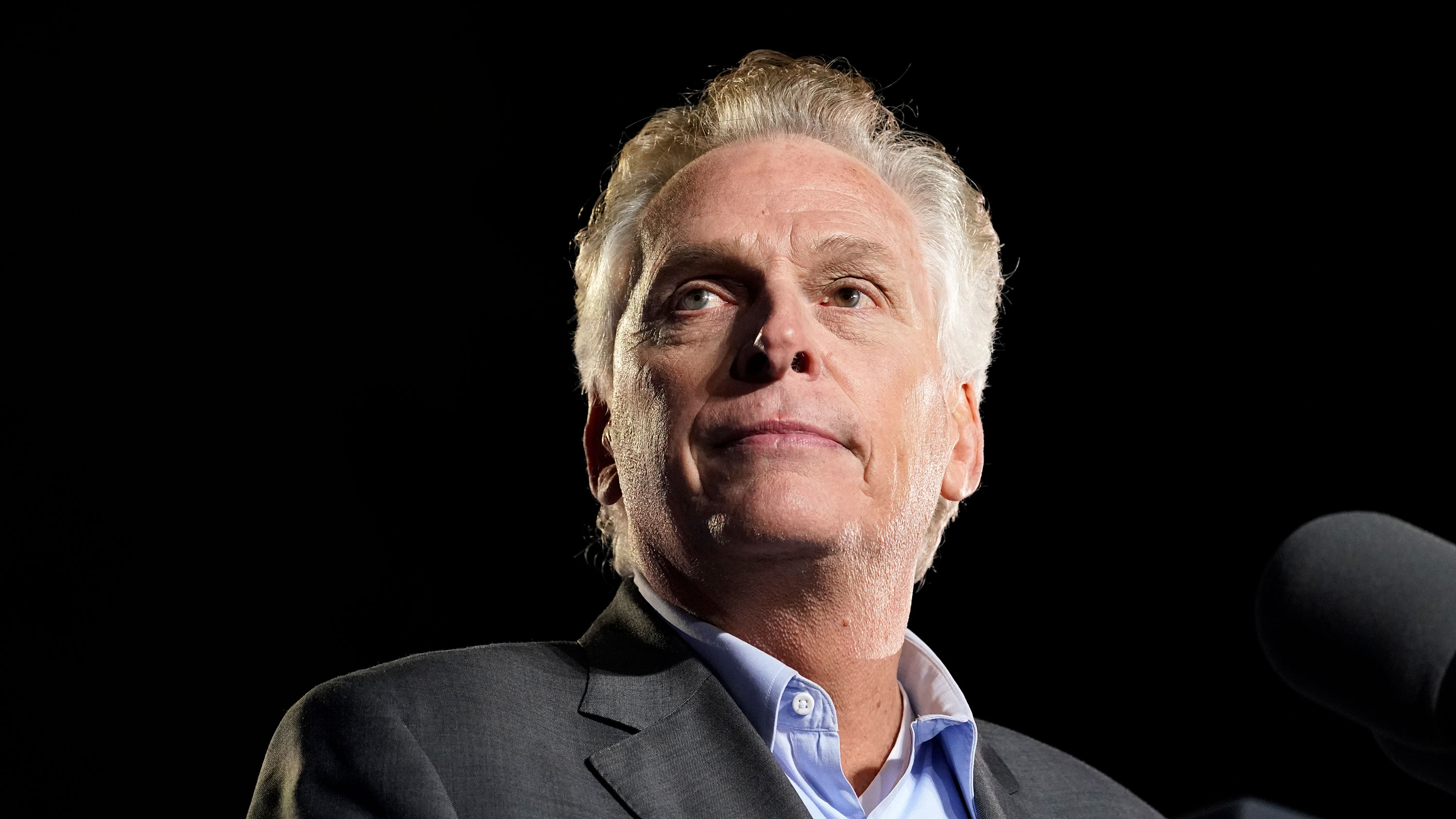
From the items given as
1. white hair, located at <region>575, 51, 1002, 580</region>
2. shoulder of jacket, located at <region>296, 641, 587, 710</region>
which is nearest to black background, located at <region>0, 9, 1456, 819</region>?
white hair, located at <region>575, 51, 1002, 580</region>

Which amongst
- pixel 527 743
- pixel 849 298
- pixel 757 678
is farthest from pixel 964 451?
pixel 527 743

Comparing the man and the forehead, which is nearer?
the man

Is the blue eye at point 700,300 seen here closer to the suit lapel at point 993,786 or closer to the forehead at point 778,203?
the forehead at point 778,203

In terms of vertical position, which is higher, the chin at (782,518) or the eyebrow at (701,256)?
the eyebrow at (701,256)

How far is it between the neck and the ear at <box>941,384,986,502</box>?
9.8 inches

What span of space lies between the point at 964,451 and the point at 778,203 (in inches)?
22.9

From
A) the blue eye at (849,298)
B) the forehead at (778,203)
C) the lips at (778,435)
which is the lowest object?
the lips at (778,435)

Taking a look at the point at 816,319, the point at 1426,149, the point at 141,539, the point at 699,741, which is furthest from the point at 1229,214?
the point at 141,539

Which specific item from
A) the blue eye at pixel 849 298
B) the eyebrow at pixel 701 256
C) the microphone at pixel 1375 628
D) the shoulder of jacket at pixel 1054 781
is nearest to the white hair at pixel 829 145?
the eyebrow at pixel 701 256

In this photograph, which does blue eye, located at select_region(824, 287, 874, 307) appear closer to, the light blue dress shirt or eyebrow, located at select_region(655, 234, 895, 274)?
eyebrow, located at select_region(655, 234, 895, 274)

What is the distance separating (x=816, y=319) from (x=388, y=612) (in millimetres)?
1480

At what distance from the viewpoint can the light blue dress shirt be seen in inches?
71.4

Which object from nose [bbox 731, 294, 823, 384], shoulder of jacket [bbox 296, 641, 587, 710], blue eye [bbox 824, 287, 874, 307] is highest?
blue eye [bbox 824, 287, 874, 307]

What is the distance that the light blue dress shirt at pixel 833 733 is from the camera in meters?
1.81
